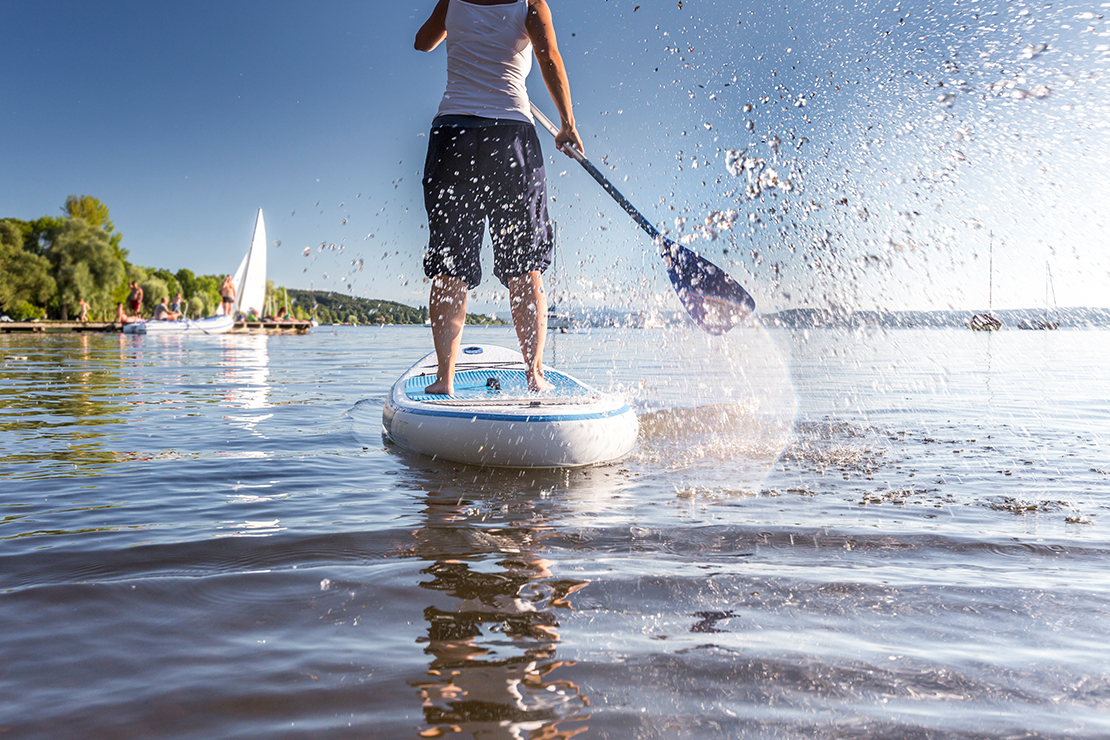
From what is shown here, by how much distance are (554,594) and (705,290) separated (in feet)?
11.0

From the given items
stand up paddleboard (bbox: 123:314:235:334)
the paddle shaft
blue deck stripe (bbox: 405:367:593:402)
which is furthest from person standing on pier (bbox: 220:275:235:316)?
the paddle shaft

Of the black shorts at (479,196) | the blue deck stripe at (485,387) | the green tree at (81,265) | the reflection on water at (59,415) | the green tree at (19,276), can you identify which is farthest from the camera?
the green tree at (81,265)

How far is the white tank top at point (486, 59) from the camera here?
4.05m

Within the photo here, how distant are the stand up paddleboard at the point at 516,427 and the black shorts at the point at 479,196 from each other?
2.52 ft

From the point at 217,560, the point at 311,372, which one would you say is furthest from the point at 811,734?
the point at 311,372

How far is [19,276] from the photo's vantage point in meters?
51.0

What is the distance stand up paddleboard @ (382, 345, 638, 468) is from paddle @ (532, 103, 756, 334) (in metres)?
1.09

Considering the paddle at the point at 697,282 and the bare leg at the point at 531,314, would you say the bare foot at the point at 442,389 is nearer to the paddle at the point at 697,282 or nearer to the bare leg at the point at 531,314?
the bare leg at the point at 531,314

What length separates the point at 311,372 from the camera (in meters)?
12.0

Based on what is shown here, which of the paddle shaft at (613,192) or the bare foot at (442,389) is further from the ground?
the paddle shaft at (613,192)

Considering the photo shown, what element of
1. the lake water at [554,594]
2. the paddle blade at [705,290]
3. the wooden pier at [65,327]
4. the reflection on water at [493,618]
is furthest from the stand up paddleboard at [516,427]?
the wooden pier at [65,327]

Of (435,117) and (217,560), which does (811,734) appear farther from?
(435,117)

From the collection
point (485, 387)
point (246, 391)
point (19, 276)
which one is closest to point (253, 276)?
point (19, 276)

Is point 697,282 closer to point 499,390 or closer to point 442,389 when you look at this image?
point 499,390
